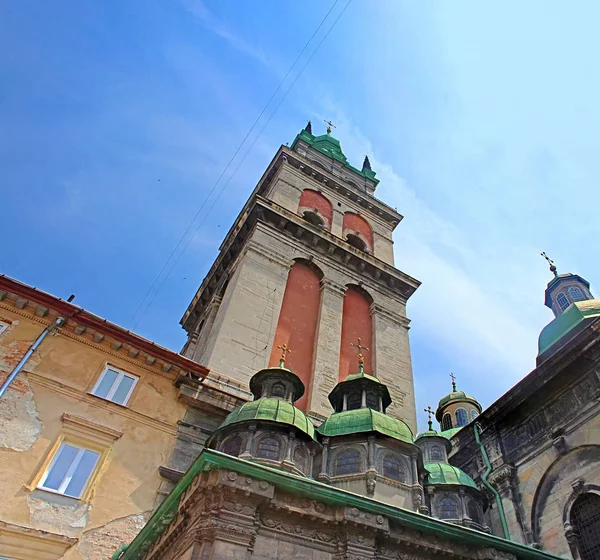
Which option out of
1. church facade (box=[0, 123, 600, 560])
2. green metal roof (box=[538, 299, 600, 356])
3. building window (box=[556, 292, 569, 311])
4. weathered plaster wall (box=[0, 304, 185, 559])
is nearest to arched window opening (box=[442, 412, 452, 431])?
building window (box=[556, 292, 569, 311])

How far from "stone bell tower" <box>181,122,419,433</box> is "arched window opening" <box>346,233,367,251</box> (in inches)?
2.4

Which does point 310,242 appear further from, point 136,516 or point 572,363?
point 136,516

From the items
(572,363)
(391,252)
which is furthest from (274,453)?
(391,252)

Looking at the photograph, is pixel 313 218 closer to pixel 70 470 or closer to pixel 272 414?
pixel 272 414

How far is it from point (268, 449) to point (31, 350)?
661 cm

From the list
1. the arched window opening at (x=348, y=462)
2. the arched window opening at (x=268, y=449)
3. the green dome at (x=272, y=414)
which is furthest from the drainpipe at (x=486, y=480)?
the arched window opening at (x=268, y=449)

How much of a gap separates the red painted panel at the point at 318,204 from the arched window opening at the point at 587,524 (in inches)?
717

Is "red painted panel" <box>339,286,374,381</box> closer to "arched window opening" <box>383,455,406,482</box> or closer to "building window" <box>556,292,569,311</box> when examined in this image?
"arched window opening" <box>383,455,406,482</box>

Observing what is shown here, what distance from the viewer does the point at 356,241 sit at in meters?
29.1

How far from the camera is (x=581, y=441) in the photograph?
13.6m

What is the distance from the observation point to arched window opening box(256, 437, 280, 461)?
1209 centimetres

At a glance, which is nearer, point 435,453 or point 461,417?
point 435,453

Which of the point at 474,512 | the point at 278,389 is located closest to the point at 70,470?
the point at 278,389

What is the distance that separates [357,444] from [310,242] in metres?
13.4
